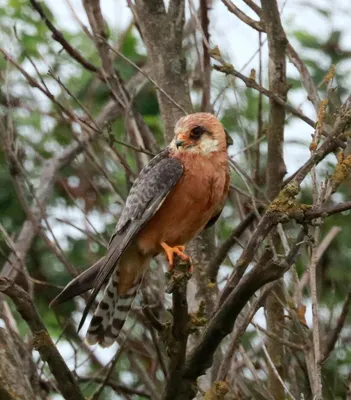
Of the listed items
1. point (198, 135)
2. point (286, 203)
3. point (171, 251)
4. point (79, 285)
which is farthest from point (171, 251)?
point (286, 203)

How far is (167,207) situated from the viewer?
194 inches

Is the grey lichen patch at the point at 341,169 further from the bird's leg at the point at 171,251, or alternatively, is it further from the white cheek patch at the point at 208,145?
the white cheek patch at the point at 208,145

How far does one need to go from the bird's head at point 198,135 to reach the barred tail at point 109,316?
0.82 metres

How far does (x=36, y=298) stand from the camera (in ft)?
20.7

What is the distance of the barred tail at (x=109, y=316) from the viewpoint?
4.99 metres

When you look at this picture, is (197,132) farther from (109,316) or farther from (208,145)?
(109,316)

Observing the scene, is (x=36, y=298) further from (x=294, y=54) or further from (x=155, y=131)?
(x=294, y=54)

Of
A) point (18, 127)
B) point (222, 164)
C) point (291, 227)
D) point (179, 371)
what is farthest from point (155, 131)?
point (179, 371)

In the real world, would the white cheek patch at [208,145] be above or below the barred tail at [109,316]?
Answer: above

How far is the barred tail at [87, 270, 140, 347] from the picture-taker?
499 centimetres

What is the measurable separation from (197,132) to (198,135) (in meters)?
0.02

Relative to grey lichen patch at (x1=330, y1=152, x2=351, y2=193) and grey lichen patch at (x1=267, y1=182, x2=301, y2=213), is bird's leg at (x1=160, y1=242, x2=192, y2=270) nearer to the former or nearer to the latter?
grey lichen patch at (x1=330, y1=152, x2=351, y2=193)

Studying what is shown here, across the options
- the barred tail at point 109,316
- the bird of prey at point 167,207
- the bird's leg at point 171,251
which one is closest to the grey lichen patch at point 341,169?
the bird's leg at point 171,251

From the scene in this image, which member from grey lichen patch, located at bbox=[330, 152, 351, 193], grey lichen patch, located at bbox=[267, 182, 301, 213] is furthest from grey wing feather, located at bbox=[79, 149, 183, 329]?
grey lichen patch, located at bbox=[267, 182, 301, 213]
